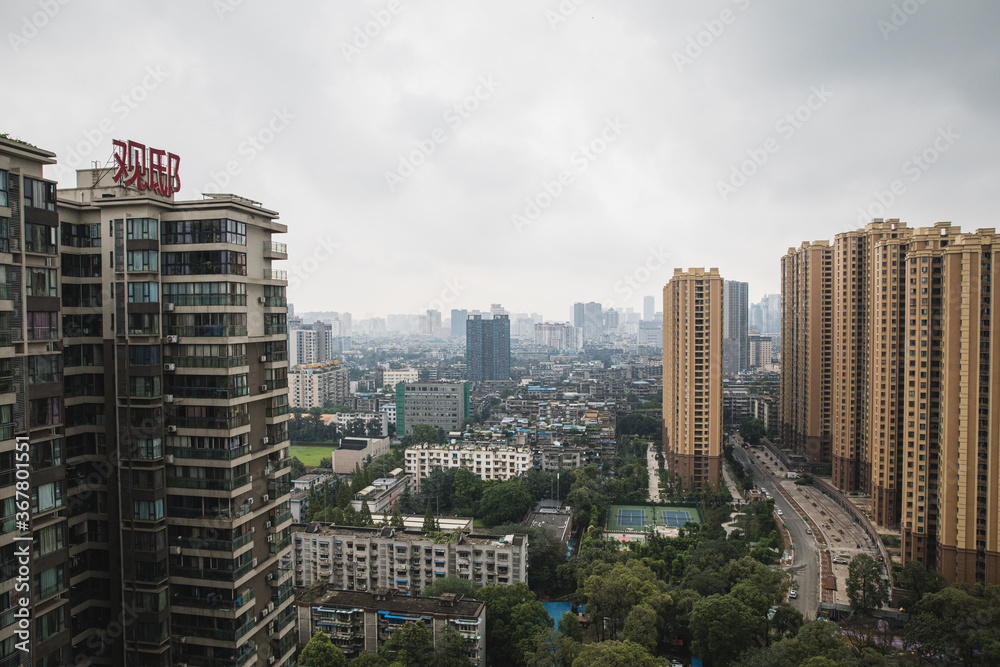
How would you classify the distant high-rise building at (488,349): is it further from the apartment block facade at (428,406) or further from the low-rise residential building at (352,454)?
the low-rise residential building at (352,454)

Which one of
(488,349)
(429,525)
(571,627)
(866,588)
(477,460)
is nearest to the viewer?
(571,627)

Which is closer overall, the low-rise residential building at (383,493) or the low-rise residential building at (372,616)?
the low-rise residential building at (372,616)

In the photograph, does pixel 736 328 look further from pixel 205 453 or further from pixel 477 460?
pixel 205 453

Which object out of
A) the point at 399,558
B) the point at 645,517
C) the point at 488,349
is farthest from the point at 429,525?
the point at 488,349

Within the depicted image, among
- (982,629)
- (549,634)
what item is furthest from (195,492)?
(982,629)

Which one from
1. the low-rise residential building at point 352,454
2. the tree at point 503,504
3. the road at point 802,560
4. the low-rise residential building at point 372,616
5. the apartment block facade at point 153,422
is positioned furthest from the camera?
the low-rise residential building at point 352,454

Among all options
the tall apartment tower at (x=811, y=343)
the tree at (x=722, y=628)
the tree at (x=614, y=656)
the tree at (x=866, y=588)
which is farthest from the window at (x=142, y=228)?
the tall apartment tower at (x=811, y=343)

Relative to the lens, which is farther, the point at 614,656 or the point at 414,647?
the point at 414,647
